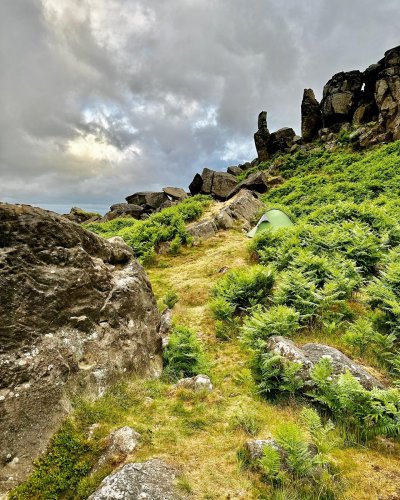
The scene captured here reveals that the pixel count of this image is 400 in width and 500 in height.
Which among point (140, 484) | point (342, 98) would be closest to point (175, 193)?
point (342, 98)

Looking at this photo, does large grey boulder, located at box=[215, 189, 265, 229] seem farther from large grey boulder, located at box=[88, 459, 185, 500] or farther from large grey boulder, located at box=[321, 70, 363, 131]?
large grey boulder, located at box=[321, 70, 363, 131]

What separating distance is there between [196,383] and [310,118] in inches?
2206

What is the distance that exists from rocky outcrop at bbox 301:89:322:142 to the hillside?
45356 mm

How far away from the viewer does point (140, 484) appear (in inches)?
162

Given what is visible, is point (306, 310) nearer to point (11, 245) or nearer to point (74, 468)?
point (74, 468)

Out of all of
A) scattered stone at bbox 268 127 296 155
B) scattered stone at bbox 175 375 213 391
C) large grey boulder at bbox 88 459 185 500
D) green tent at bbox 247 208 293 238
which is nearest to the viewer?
large grey boulder at bbox 88 459 185 500

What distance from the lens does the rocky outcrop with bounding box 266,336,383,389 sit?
6074mm

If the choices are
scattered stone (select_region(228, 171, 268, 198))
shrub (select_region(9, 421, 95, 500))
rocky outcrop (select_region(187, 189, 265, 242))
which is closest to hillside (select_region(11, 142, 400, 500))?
shrub (select_region(9, 421, 95, 500))

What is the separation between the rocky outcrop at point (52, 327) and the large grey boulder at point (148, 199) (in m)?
39.6

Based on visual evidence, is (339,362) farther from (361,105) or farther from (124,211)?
(361,105)

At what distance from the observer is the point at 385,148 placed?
34.4m

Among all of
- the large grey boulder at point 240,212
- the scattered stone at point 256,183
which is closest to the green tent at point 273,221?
the large grey boulder at point 240,212

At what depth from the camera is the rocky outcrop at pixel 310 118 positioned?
53438mm

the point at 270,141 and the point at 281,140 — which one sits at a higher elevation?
the point at 270,141
